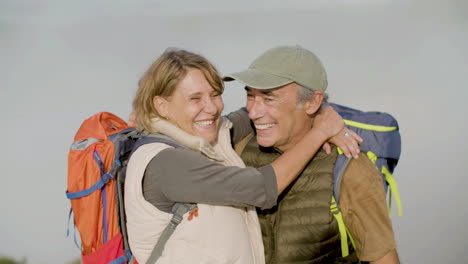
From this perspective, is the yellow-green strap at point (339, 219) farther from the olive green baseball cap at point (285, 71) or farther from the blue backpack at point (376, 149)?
the olive green baseball cap at point (285, 71)

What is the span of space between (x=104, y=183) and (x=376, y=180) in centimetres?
184

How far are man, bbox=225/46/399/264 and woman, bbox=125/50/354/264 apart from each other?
216mm

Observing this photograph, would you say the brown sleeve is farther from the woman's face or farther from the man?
the woman's face

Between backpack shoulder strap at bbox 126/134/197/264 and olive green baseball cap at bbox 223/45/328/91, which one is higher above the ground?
olive green baseball cap at bbox 223/45/328/91

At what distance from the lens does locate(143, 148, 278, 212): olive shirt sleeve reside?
2.74m

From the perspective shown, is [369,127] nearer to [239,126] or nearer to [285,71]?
[285,71]

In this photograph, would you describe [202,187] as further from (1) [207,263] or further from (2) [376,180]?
(2) [376,180]

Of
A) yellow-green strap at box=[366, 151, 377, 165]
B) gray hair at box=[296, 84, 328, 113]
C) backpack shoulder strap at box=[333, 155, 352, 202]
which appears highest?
gray hair at box=[296, 84, 328, 113]

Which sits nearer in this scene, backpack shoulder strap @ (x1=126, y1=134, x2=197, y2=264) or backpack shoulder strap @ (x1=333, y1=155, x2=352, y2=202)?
backpack shoulder strap @ (x1=126, y1=134, x2=197, y2=264)

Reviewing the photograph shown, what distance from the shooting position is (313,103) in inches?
132

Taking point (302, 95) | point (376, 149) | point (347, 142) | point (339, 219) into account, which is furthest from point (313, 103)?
point (339, 219)

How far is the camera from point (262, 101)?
3.36m

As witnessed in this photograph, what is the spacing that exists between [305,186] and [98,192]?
4.75ft

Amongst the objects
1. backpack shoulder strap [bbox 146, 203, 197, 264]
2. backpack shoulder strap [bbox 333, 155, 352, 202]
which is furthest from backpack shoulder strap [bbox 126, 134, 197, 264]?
backpack shoulder strap [bbox 333, 155, 352, 202]
